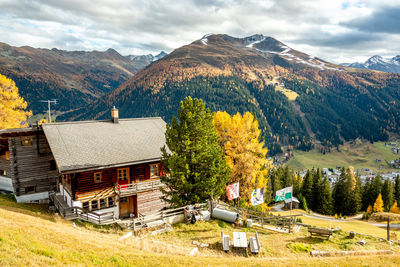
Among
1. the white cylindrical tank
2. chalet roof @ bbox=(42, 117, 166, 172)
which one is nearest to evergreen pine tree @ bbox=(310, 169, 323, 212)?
chalet roof @ bbox=(42, 117, 166, 172)

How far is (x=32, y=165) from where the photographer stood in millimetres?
28000

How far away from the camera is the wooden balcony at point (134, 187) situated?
26072mm

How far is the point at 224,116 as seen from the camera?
114ft

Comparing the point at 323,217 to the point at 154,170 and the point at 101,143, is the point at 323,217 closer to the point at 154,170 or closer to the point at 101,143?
the point at 154,170

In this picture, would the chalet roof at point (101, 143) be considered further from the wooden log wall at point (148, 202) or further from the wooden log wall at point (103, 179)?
the wooden log wall at point (148, 202)

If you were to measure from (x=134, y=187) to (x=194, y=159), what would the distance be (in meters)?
9.45

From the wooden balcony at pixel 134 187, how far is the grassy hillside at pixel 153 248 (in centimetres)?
497

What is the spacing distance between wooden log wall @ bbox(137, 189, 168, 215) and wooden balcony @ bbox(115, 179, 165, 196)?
1285 mm

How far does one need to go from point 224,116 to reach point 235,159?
6.43 m

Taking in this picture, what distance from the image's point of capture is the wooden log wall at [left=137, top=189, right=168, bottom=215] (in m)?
27.9

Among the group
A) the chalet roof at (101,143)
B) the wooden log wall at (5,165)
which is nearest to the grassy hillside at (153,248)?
the chalet roof at (101,143)

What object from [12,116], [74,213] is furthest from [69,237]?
[12,116]

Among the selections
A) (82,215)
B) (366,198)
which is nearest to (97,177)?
(82,215)

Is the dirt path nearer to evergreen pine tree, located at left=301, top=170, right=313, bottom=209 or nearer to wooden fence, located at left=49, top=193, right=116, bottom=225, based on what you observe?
evergreen pine tree, located at left=301, top=170, right=313, bottom=209
